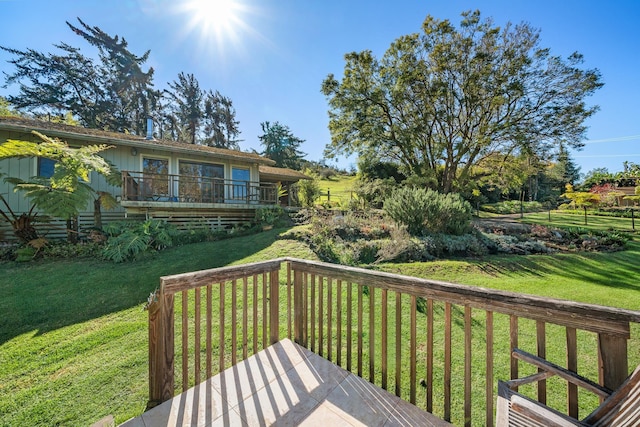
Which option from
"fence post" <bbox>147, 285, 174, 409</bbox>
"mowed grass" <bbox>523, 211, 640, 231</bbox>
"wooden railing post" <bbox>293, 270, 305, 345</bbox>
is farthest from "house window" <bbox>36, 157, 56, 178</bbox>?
"mowed grass" <bbox>523, 211, 640, 231</bbox>

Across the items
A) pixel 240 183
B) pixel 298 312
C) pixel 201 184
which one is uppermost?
pixel 240 183

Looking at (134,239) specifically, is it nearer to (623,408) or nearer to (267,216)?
(267,216)

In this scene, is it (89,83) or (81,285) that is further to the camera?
(89,83)

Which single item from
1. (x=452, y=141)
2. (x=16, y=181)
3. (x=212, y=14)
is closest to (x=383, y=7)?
(x=212, y=14)

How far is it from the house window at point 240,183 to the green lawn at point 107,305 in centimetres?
402

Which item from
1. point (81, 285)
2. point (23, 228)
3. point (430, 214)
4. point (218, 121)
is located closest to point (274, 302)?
point (81, 285)

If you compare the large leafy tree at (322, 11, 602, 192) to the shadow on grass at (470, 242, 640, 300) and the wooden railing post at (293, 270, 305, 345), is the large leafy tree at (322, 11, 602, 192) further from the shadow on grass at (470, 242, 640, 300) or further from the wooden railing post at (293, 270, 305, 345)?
the wooden railing post at (293, 270, 305, 345)

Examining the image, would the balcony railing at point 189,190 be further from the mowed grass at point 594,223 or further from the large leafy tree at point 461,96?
the mowed grass at point 594,223

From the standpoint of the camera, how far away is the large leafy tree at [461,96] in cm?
1252

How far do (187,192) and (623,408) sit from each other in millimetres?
11608

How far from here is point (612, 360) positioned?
121 centimetres

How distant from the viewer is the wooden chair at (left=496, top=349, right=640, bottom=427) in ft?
3.15

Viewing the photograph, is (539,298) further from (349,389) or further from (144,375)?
Result: (144,375)

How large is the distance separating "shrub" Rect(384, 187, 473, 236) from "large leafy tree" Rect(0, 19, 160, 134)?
23.4 m
